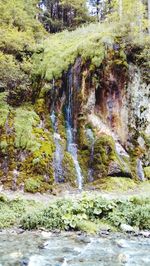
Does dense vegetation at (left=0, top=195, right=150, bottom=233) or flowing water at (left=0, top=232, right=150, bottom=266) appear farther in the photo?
dense vegetation at (left=0, top=195, right=150, bottom=233)

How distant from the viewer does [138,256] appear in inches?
338

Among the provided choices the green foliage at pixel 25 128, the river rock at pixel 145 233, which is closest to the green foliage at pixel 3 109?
the green foliage at pixel 25 128

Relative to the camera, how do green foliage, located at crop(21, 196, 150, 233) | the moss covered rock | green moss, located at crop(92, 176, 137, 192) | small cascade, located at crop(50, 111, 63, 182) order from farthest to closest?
the moss covered rock
small cascade, located at crop(50, 111, 63, 182)
green moss, located at crop(92, 176, 137, 192)
green foliage, located at crop(21, 196, 150, 233)

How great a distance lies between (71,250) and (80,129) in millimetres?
9628

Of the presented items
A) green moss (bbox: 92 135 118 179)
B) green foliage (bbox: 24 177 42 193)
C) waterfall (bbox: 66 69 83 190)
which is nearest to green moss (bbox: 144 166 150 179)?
green moss (bbox: 92 135 118 179)

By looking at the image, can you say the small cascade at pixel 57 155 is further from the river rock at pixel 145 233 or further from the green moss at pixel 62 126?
the river rock at pixel 145 233

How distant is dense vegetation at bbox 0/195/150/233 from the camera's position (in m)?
10.9

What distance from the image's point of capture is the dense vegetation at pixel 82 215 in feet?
35.7

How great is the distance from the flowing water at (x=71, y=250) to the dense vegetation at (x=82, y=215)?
1.72 ft

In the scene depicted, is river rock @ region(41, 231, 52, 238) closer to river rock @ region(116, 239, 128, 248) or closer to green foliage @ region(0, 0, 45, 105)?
river rock @ region(116, 239, 128, 248)

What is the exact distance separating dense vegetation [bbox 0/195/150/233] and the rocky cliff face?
4001 mm

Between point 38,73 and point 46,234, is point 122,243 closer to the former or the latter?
point 46,234

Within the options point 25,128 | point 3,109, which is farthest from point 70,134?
point 3,109

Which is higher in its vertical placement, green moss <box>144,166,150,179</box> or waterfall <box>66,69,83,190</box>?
waterfall <box>66,69,83,190</box>
